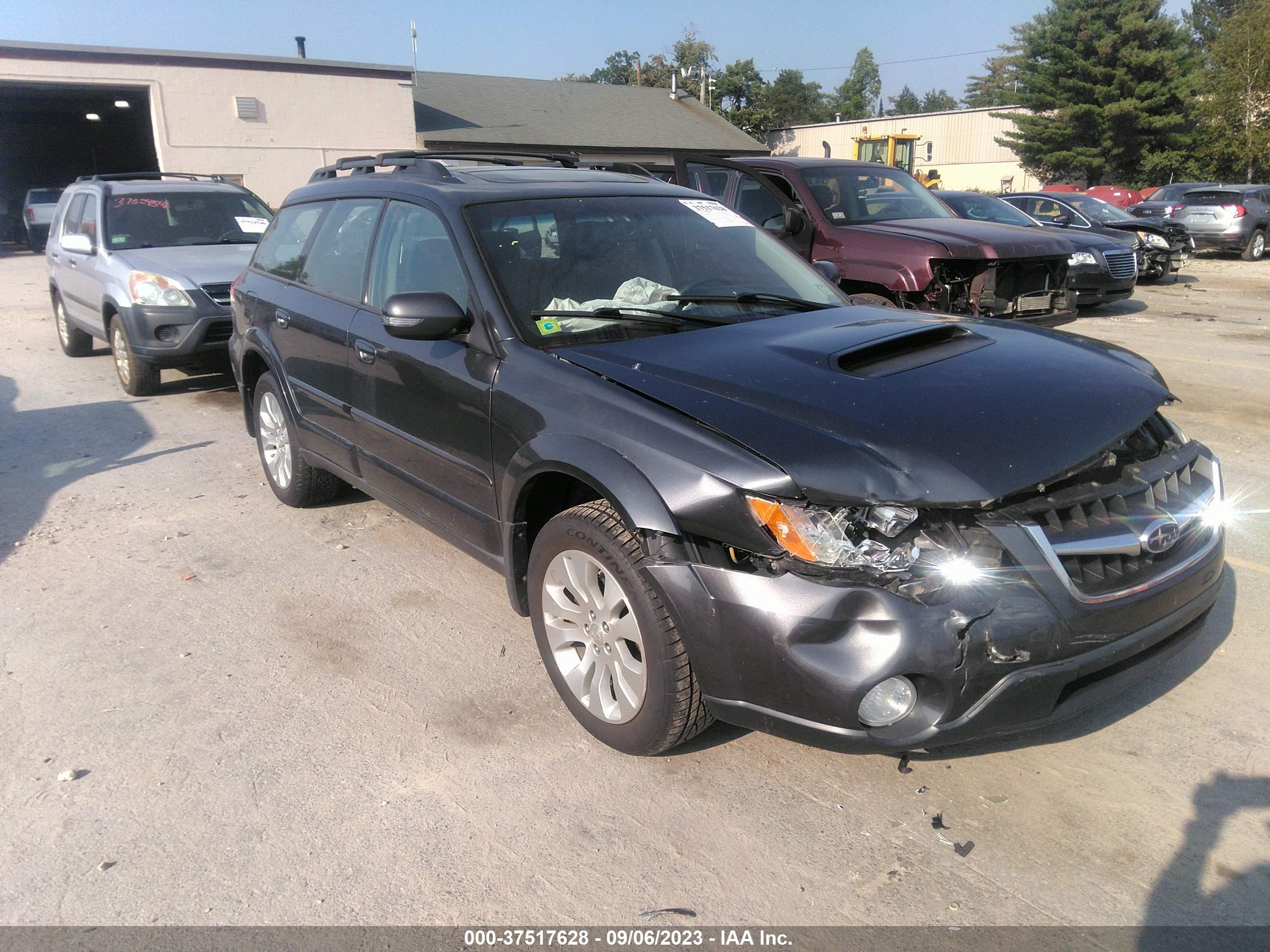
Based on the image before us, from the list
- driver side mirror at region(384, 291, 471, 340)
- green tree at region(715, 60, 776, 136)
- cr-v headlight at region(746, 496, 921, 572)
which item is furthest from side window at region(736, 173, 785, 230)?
green tree at region(715, 60, 776, 136)

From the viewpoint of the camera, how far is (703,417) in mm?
2838

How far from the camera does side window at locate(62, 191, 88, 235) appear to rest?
9781 millimetres

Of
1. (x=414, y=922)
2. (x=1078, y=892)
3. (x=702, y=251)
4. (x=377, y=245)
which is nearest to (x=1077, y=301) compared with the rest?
(x=702, y=251)

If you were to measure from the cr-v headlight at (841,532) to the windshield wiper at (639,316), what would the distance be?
1.23 m

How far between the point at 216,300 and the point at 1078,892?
7736mm

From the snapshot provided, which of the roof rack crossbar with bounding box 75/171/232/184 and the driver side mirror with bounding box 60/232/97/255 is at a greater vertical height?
the roof rack crossbar with bounding box 75/171/232/184

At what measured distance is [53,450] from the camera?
7.00m

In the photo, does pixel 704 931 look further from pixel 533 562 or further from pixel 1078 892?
pixel 533 562

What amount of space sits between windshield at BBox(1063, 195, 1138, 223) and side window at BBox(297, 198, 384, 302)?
46.4 feet

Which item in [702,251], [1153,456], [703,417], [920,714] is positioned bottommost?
[920,714]

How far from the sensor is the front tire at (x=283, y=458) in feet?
17.4

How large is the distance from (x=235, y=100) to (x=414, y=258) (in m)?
24.6

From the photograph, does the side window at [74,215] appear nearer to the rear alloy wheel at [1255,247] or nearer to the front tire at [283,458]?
the front tire at [283,458]

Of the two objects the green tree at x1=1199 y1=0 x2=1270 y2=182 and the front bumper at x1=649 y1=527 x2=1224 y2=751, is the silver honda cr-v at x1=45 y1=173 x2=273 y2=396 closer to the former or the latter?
the front bumper at x1=649 y1=527 x2=1224 y2=751
